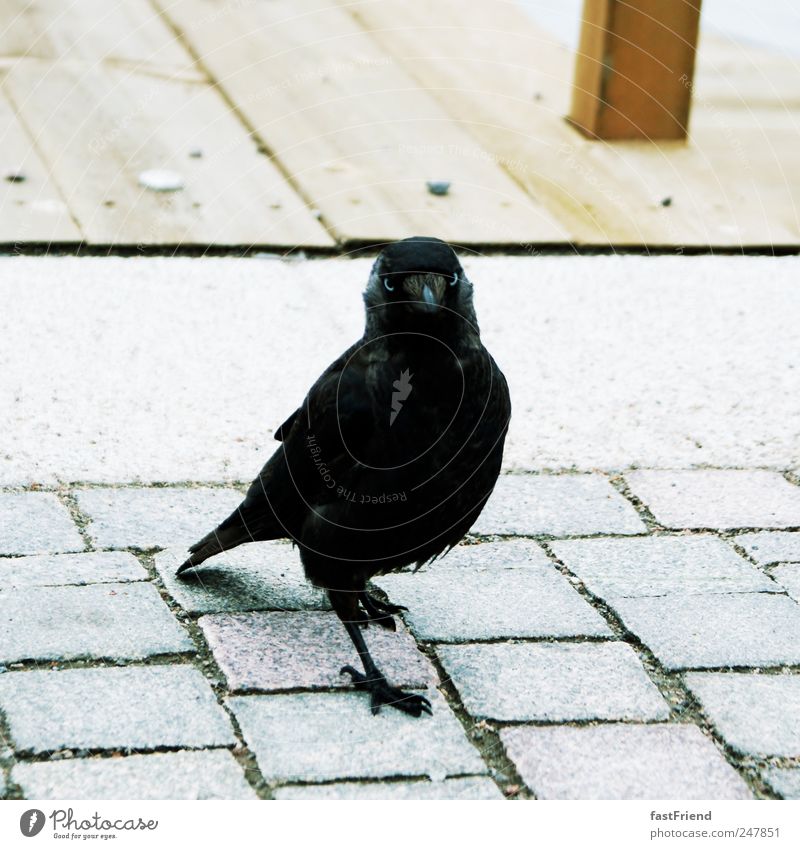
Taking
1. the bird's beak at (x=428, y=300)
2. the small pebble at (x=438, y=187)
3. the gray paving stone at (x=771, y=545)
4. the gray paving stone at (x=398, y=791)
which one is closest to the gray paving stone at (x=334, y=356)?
the gray paving stone at (x=771, y=545)

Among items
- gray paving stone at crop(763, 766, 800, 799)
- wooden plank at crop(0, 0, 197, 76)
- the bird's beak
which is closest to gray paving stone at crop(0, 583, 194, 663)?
the bird's beak

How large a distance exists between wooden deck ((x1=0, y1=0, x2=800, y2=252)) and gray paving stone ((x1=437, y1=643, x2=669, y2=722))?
2.77 metres

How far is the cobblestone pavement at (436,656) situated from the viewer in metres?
2.49

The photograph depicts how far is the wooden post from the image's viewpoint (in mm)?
6508

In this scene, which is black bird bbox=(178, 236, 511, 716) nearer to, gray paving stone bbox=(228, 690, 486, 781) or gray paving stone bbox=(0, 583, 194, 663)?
gray paving stone bbox=(228, 690, 486, 781)

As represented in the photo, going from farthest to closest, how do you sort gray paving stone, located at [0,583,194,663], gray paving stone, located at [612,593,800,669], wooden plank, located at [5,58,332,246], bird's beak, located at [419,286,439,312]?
1. wooden plank, located at [5,58,332,246]
2. gray paving stone, located at [612,593,800,669]
3. gray paving stone, located at [0,583,194,663]
4. bird's beak, located at [419,286,439,312]

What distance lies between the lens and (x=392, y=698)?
270cm

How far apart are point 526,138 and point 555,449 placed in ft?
9.27

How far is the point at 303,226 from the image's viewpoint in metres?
5.45

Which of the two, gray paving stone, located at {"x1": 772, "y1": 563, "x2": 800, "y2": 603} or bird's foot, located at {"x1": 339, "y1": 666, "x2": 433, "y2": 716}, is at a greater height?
bird's foot, located at {"x1": 339, "y1": 666, "x2": 433, "y2": 716}

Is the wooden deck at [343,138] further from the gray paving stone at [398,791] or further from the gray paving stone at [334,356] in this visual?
the gray paving stone at [398,791]

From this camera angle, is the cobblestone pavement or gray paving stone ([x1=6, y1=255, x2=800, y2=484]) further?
gray paving stone ([x1=6, y1=255, x2=800, y2=484])

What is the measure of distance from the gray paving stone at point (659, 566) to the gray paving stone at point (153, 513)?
37.3 inches

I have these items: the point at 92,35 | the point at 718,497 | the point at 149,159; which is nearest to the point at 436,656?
the point at 718,497
